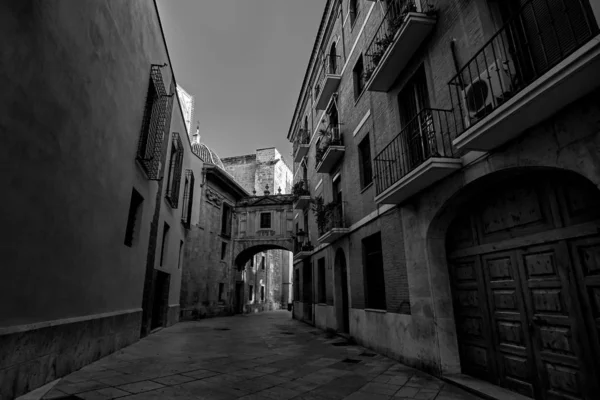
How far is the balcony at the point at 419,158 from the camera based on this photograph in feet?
17.2

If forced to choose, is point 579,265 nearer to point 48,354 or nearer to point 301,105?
point 48,354

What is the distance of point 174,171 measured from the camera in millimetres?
13203

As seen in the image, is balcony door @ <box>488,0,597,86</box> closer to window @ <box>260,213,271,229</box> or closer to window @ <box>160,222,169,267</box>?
window @ <box>160,222,169,267</box>

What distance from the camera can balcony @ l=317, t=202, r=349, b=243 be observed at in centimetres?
1046

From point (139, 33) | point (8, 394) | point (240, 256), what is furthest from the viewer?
point (240, 256)

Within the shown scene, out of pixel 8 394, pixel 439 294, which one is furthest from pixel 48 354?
pixel 439 294

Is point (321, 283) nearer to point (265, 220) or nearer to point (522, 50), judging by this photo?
point (265, 220)

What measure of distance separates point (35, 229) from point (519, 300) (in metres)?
6.64

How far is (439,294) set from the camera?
5.74 meters

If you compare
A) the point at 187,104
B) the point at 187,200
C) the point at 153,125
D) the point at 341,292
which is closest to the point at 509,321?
the point at 341,292

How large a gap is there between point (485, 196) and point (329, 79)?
849 cm

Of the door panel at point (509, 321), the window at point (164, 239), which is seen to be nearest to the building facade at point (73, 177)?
the window at point (164, 239)

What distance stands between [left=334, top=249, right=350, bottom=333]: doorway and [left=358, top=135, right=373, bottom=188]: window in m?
3.33

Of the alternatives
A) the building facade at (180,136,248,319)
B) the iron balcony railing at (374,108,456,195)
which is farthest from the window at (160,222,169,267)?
the iron balcony railing at (374,108,456,195)
